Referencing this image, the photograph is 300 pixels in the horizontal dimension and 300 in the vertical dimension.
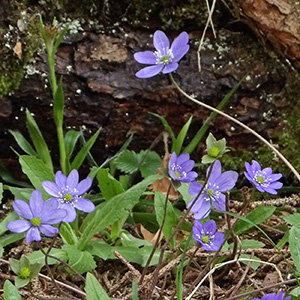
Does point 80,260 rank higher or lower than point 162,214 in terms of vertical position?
lower

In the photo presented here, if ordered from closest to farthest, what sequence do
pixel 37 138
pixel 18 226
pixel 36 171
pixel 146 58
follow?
A: 1. pixel 18 226
2. pixel 146 58
3. pixel 36 171
4. pixel 37 138

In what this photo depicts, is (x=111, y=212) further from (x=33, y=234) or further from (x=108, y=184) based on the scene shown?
(x=33, y=234)

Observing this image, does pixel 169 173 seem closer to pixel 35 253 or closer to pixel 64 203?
pixel 64 203

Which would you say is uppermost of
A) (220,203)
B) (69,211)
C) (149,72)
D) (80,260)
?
(149,72)

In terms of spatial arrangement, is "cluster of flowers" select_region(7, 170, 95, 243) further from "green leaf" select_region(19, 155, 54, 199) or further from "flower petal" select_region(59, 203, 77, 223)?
"green leaf" select_region(19, 155, 54, 199)

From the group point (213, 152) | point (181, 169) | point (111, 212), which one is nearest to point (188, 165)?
point (181, 169)

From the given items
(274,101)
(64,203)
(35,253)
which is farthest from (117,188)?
(274,101)

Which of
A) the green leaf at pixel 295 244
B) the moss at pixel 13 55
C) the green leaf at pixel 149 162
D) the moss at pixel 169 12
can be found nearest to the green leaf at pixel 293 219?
the green leaf at pixel 295 244
